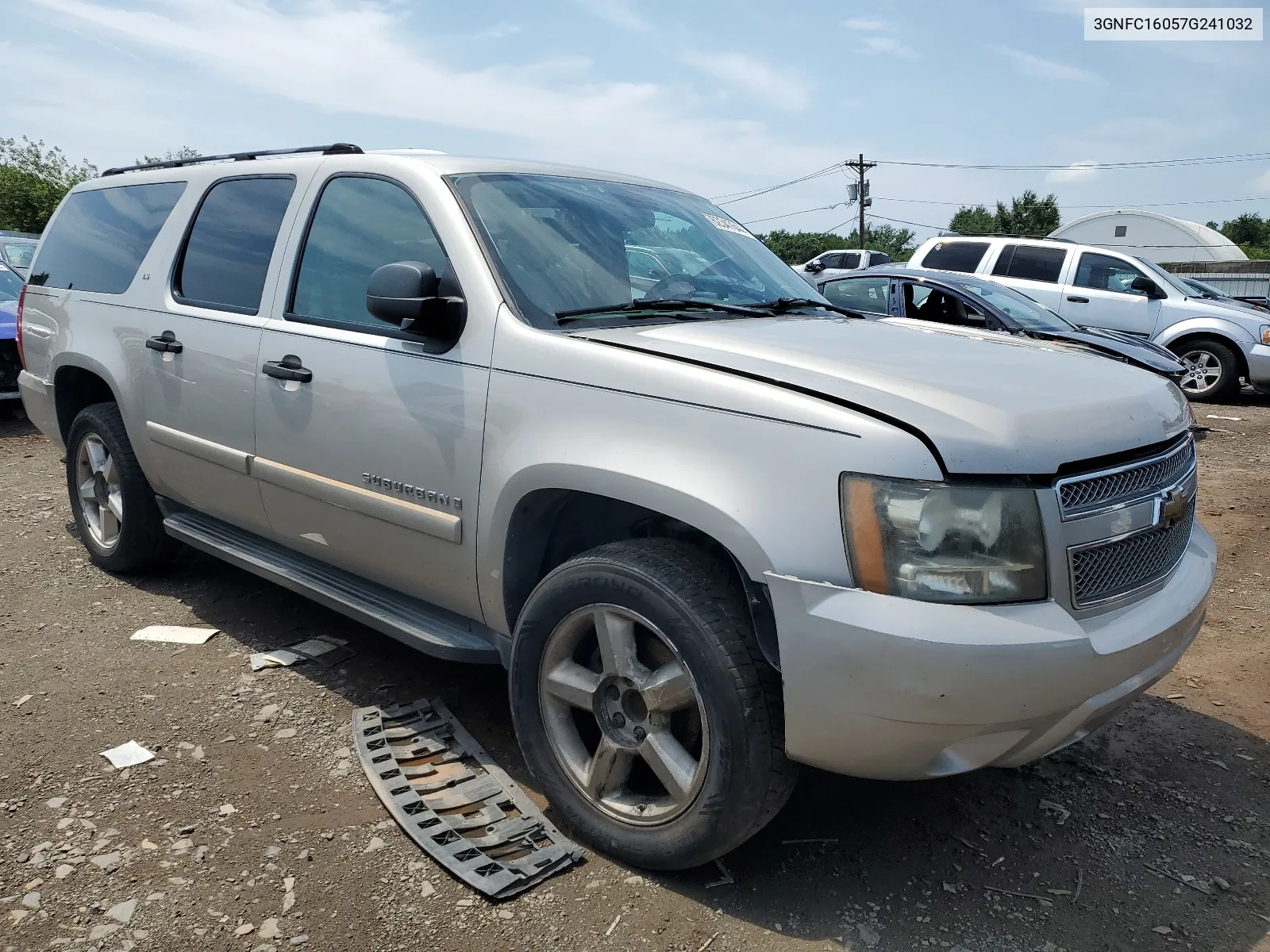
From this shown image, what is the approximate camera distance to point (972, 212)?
83625mm

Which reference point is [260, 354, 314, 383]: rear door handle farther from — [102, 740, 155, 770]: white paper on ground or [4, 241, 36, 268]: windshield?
[4, 241, 36, 268]: windshield

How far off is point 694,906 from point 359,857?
2.94 ft

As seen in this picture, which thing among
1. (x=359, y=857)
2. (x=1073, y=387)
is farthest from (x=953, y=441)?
(x=359, y=857)

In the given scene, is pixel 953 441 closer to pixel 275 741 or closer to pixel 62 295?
pixel 275 741

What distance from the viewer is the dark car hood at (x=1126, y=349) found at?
797cm

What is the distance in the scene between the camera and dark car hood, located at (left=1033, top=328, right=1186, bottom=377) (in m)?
7.97

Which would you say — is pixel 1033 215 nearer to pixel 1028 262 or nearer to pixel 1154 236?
pixel 1154 236

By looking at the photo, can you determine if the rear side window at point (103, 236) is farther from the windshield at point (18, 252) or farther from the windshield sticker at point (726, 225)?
the windshield at point (18, 252)

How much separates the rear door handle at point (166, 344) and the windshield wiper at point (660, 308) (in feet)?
6.22

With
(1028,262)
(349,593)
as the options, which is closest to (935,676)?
(349,593)

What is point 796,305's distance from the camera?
346 centimetres

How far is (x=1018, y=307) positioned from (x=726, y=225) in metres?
5.88

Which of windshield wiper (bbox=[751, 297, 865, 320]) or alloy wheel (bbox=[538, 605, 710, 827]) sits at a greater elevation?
windshield wiper (bbox=[751, 297, 865, 320])

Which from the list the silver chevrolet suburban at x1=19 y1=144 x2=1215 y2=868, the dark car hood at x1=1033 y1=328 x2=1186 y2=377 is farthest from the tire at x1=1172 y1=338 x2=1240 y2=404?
the silver chevrolet suburban at x1=19 y1=144 x2=1215 y2=868
